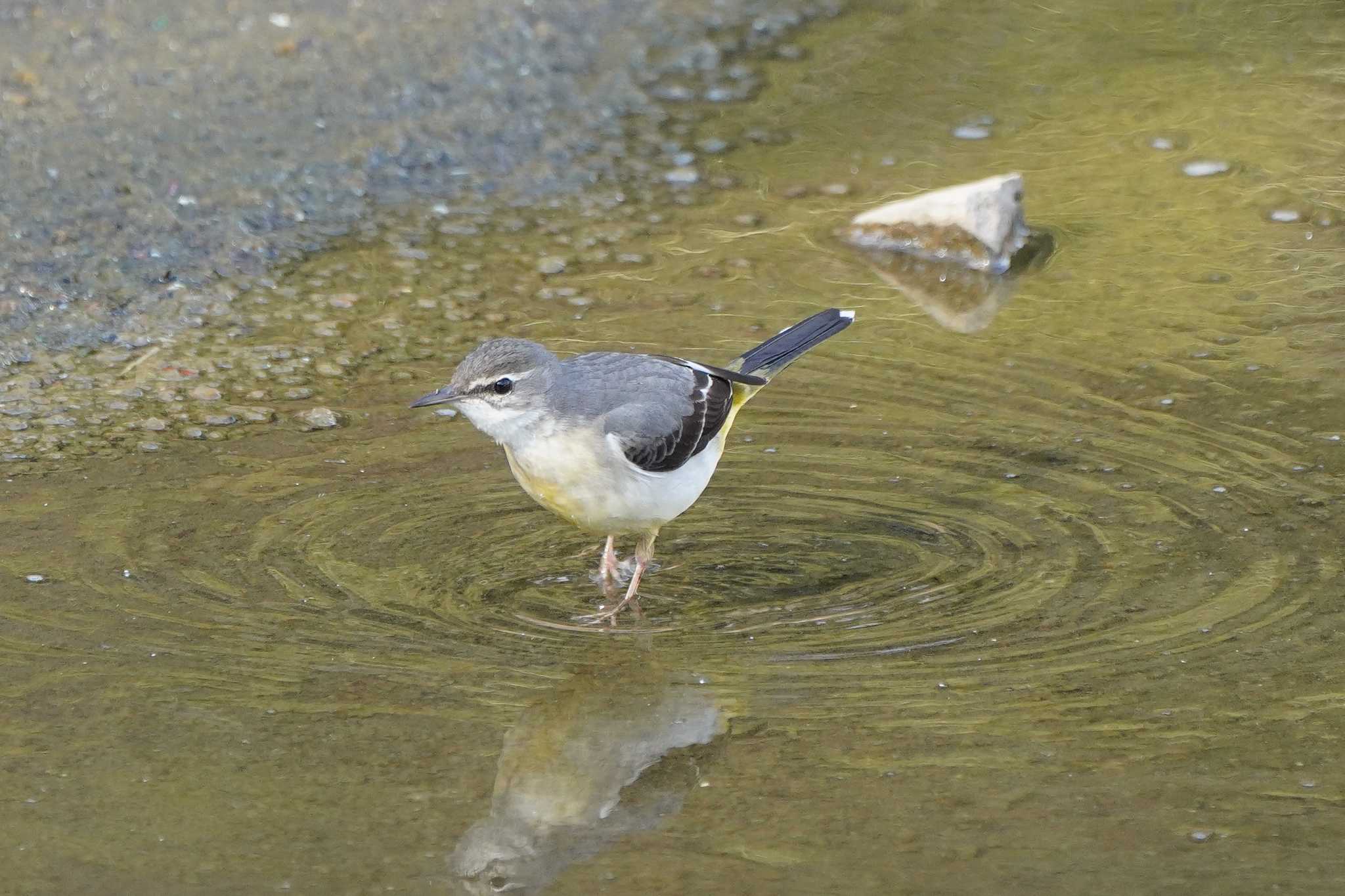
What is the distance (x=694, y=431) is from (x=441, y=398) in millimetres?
1048

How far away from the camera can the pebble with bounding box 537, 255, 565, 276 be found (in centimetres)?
901

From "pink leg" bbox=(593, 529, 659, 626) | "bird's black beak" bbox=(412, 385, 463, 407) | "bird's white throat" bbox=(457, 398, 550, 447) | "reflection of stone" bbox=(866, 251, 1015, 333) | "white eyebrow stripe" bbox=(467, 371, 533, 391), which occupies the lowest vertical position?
"reflection of stone" bbox=(866, 251, 1015, 333)

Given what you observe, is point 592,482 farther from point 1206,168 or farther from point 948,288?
point 1206,168

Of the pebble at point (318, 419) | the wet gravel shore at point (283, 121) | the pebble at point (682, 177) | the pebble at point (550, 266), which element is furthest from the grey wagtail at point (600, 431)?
the pebble at point (682, 177)

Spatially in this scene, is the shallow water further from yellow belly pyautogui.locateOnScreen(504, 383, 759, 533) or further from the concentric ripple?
yellow belly pyautogui.locateOnScreen(504, 383, 759, 533)

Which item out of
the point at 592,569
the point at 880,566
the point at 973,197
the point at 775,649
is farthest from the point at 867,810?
the point at 973,197

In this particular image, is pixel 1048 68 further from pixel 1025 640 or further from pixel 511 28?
pixel 1025 640

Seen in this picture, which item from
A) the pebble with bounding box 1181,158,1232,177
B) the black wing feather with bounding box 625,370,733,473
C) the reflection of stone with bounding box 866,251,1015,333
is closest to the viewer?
the black wing feather with bounding box 625,370,733,473

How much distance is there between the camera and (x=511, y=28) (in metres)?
11.4

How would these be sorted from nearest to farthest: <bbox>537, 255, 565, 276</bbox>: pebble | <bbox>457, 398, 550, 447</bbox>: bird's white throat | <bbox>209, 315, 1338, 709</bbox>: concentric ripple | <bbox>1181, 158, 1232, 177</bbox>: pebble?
<bbox>209, 315, 1338, 709</bbox>: concentric ripple
<bbox>457, 398, 550, 447</bbox>: bird's white throat
<bbox>537, 255, 565, 276</bbox>: pebble
<bbox>1181, 158, 1232, 177</bbox>: pebble

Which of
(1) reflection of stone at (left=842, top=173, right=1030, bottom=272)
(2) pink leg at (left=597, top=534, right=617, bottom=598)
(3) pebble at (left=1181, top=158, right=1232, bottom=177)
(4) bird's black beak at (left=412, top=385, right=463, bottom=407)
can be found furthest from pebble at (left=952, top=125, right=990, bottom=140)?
(4) bird's black beak at (left=412, top=385, right=463, bottom=407)

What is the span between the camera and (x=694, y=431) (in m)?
6.56

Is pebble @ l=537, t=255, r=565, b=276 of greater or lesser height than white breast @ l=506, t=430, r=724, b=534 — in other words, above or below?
below

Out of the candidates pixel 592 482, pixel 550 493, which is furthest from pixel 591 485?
pixel 550 493
